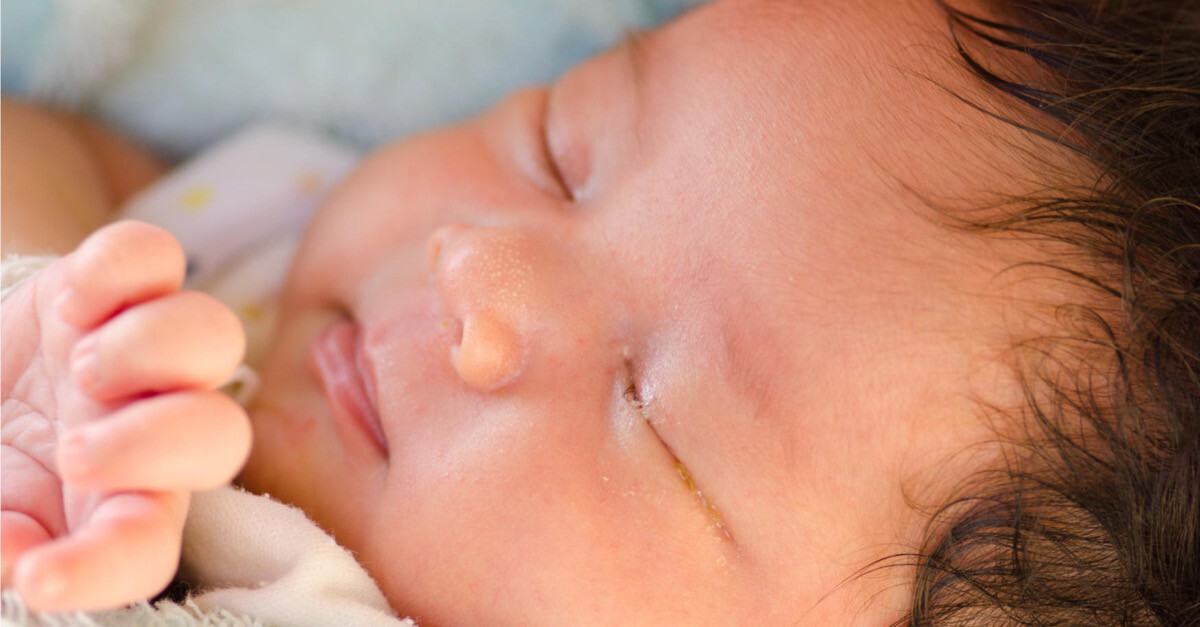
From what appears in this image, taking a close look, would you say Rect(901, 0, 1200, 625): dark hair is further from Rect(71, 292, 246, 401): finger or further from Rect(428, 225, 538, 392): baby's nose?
Rect(71, 292, 246, 401): finger

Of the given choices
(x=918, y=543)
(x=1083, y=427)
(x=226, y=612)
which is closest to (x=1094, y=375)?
(x=1083, y=427)

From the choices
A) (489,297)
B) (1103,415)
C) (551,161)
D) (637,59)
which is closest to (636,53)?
(637,59)

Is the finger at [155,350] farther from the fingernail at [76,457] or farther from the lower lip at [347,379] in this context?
the lower lip at [347,379]

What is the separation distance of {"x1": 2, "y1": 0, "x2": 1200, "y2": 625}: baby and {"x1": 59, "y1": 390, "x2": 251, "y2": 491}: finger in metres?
0.17

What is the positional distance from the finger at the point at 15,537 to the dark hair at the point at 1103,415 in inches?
30.6

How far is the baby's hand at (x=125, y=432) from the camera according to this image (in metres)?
0.69

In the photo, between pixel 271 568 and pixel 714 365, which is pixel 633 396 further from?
pixel 271 568

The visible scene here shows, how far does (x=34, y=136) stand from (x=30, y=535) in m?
0.78

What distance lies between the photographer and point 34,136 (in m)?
1.35

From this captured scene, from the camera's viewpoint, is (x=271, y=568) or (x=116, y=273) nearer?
(x=116, y=273)

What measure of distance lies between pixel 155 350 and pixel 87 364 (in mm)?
58

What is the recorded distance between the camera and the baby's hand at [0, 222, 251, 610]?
686 millimetres

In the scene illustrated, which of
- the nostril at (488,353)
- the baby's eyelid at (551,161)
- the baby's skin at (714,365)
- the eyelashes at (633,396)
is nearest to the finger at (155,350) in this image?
the baby's skin at (714,365)

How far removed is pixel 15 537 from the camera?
762 millimetres
